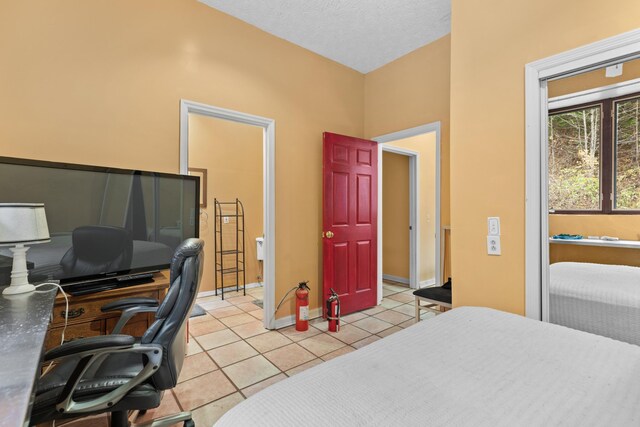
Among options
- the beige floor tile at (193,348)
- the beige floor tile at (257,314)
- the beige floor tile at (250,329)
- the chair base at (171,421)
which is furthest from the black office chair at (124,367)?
the beige floor tile at (257,314)

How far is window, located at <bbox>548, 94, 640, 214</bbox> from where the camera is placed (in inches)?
56.4

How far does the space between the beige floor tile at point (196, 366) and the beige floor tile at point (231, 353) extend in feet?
0.19

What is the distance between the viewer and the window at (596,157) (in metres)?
1.43

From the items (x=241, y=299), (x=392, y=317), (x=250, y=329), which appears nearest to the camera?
(x=250, y=329)

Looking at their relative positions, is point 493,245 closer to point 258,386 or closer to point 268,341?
point 258,386

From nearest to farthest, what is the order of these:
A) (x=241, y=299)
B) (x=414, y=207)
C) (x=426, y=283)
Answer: (x=241, y=299) → (x=414, y=207) → (x=426, y=283)

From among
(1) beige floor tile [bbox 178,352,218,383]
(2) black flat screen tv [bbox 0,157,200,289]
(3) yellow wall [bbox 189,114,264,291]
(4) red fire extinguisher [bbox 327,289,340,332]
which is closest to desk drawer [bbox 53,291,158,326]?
(2) black flat screen tv [bbox 0,157,200,289]

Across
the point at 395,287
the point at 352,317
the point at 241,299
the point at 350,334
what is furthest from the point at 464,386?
the point at 395,287

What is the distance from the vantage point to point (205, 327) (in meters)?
3.10

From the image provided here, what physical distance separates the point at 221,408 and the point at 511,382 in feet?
5.44

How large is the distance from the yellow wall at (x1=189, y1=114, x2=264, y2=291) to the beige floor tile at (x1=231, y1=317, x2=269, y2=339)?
132cm

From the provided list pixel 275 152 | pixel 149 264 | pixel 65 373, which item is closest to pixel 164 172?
pixel 149 264

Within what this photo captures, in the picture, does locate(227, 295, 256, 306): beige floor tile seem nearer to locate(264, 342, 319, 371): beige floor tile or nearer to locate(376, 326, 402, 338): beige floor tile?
locate(264, 342, 319, 371): beige floor tile

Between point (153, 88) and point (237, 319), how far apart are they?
2.42 metres
